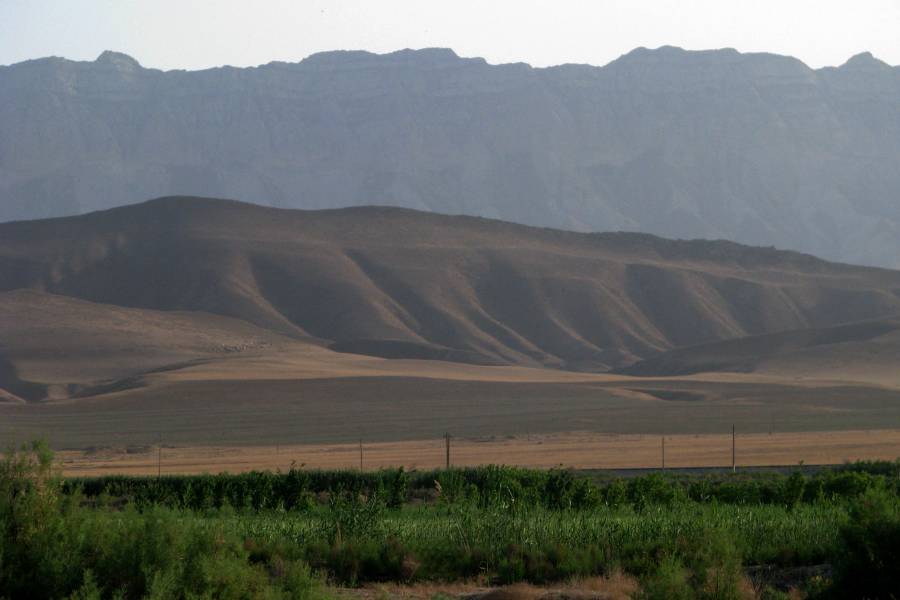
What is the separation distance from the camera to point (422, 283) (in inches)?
5906

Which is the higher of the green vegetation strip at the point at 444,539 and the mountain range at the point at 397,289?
the mountain range at the point at 397,289

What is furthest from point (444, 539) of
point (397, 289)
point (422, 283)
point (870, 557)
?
point (397, 289)

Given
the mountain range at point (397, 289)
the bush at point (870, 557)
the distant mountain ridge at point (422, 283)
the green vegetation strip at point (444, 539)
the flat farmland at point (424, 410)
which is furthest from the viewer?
the distant mountain ridge at point (422, 283)

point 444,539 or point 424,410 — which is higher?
point 444,539

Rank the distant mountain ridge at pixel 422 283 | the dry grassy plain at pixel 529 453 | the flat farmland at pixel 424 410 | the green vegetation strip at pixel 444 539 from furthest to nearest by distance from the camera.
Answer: the distant mountain ridge at pixel 422 283
the flat farmland at pixel 424 410
the dry grassy plain at pixel 529 453
the green vegetation strip at pixel 444 539

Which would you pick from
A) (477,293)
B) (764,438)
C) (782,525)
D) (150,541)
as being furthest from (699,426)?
(477,293)

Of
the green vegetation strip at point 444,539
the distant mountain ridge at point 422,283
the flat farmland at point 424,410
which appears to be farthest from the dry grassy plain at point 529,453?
the distant mountain ridge at point 422,283

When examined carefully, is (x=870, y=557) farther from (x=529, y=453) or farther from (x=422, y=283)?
(x=422, y=283)

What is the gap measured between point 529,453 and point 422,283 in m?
94.9

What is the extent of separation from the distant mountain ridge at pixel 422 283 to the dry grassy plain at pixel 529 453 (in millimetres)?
62968

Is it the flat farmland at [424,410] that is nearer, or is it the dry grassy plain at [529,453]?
the dry grassy plain at [529,453]

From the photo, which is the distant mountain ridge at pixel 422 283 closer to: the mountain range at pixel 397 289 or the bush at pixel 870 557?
the mountain range at pixel 397 289

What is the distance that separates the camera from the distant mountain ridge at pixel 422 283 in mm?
140000

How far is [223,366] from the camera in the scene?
4126 inches
